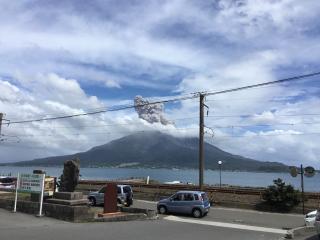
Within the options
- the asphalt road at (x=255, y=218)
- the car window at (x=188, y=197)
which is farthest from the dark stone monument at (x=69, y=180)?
the asphalt road at (x=255, y=218)

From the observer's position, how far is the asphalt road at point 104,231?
17844mm

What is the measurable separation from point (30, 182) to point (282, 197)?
19875mm

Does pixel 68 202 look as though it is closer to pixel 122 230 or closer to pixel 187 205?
pixel 122 230

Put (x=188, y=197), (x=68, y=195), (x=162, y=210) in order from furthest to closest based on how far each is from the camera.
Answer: (x=162, y=210)
(x=188, y=197)
(x=68, y=195)

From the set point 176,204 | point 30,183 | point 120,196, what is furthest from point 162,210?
point 30,183

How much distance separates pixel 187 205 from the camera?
105 feet

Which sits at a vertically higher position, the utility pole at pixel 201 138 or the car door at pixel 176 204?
the utility pole at pixel 201 138

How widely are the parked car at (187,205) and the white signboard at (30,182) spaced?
10216 mm

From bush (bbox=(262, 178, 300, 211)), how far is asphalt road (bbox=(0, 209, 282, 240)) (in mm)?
13613

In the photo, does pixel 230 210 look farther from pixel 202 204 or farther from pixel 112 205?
pixel 112 205

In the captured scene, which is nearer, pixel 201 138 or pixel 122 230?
pixel 122 230

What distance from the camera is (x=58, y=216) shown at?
23.3 m

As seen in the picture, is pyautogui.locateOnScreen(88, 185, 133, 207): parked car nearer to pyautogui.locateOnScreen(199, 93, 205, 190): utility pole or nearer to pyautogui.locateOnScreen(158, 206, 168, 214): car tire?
pyautogui.locateOnScreen(158, 206, 168, 214): car tire

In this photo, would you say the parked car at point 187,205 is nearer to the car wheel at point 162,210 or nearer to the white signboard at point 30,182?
the car wheel at point 162,210
